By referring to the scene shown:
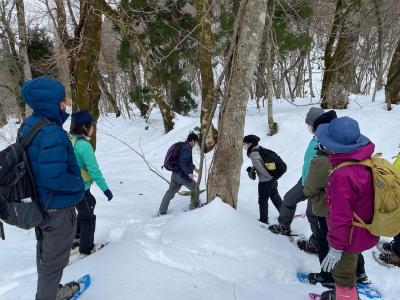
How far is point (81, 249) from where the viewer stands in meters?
4.29

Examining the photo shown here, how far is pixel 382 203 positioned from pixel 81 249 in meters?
3.25

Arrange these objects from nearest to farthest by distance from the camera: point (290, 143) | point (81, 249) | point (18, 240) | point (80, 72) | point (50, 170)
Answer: point (50, 170)
point (81, 249)
point (18, 240)
point (80, 72)
point (290, 143)

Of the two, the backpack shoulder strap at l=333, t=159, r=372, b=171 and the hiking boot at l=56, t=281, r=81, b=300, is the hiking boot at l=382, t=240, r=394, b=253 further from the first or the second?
the hiking boot at l=56, t=281, r=81, b=300

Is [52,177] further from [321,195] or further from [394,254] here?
[394,254]

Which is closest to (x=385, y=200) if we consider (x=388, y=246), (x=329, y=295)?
(x=329, y=295)

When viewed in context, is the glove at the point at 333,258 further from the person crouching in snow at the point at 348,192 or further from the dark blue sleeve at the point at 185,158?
the dark blue sleeve at the point at 185,158

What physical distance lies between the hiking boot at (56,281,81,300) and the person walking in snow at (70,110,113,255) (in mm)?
1118

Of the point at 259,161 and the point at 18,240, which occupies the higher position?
the point at 259,161

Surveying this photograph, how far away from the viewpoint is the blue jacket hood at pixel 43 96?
2.64 metres

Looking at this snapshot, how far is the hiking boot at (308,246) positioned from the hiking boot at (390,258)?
72 centimetres

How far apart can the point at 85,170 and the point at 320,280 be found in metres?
2.76

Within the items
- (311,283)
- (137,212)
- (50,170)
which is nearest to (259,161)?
(311,283)

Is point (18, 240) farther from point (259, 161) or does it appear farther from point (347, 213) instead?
point (347, 213)

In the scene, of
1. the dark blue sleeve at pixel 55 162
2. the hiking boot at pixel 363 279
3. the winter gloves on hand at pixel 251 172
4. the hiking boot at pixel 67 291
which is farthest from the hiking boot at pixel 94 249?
the hiking boot at pixel 363 279
